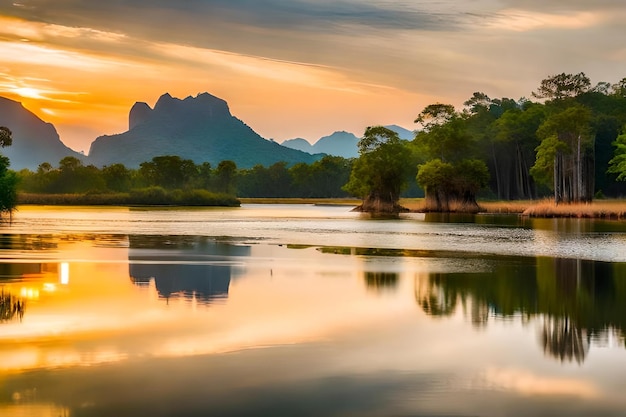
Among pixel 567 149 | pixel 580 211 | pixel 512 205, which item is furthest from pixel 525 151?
pixel 580 211

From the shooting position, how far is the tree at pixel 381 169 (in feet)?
397

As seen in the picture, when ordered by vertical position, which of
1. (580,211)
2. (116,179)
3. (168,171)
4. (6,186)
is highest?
(168,171)

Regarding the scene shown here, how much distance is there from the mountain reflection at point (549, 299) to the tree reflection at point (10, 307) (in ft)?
30.3

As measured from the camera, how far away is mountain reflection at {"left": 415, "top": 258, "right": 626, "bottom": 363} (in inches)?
603

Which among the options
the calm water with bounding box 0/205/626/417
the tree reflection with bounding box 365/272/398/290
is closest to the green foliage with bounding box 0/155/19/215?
the calm water with bounding box 0/205/626/417

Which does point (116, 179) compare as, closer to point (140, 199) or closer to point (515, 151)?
point (140, 199)

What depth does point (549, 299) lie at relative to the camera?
20469 mm

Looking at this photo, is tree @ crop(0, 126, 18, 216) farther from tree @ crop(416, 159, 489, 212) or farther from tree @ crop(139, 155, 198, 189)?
tree @ crop(139, 155, 198, 189)

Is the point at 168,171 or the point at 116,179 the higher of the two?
the point at 168,171

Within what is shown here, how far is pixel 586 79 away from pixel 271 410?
4361 inches

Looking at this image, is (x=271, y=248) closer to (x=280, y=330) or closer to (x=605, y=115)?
(x=280, y=330)

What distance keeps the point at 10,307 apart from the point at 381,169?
343 ft

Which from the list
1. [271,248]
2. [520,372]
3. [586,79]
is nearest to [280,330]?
[520,372]

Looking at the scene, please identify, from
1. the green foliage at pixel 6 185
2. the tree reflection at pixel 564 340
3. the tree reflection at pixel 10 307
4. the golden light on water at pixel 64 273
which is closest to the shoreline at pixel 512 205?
the green foliage at pixel 6 185
